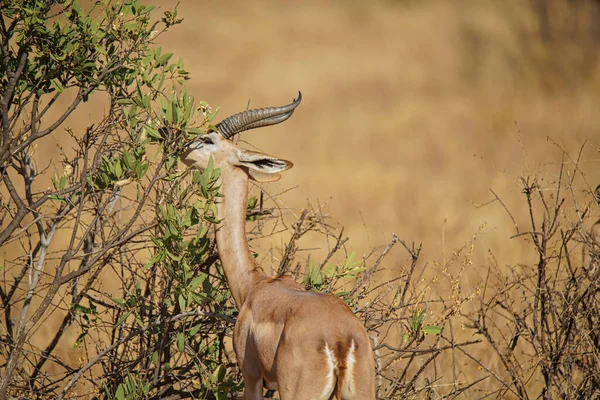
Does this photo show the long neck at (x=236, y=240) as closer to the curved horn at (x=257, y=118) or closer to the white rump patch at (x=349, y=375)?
the curved horn at (x=257, y=118)

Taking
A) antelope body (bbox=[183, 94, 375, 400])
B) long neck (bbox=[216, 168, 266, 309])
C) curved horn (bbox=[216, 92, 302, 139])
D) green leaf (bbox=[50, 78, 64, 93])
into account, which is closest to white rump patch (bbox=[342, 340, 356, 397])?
antelope body (bbox=[183, 94, 375, 400])

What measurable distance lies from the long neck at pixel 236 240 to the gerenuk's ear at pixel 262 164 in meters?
0.06

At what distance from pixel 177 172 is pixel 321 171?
931 centimetres

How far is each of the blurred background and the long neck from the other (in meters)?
8.06

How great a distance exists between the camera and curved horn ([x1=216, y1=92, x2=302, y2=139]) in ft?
13.5

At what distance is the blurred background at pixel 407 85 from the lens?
43.4 ft

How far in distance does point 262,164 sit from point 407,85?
38.8 feet

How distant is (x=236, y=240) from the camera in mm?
4062

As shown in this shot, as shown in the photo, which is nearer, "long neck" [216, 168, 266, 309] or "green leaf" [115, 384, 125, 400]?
"green leaf" [115, 384, 125, 400]

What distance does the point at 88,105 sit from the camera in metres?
12.3

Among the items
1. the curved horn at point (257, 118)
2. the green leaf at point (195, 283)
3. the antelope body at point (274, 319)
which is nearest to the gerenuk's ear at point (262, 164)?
the antelope body at point (274, 319)

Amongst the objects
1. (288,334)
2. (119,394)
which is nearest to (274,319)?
(288,334)

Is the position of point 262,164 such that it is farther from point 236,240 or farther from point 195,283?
point 195,283

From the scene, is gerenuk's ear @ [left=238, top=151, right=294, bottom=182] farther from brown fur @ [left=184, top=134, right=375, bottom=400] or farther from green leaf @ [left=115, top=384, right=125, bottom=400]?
green leaf @ [left=115, top=384, right=125, bottom=400]
